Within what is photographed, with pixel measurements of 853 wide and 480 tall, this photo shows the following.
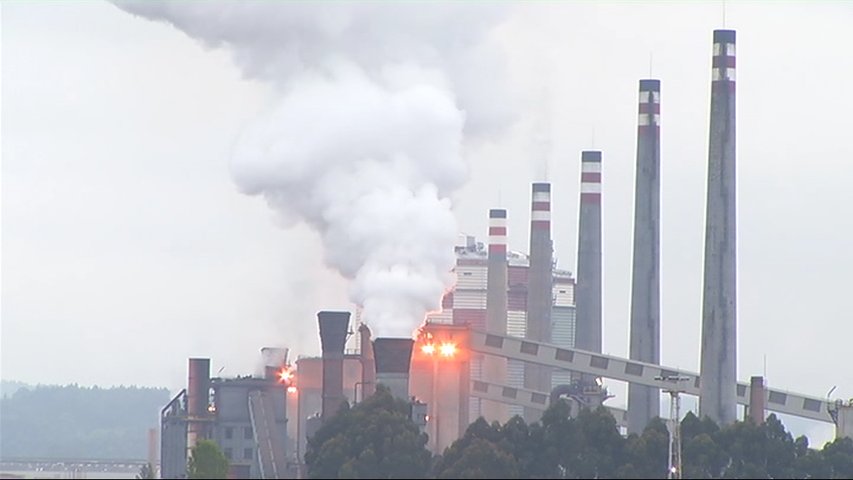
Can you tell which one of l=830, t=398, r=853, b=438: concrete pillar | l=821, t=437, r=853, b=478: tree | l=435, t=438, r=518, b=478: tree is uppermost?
l=830, t=398, r=853, b=438: concrete pillar

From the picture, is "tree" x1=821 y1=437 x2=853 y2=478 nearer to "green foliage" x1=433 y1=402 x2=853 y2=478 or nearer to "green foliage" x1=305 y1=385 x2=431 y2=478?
"green foliage" x1=433 y1=402 x2=853 y2=478

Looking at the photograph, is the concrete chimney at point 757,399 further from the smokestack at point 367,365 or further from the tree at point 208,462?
the tree at point 208,462

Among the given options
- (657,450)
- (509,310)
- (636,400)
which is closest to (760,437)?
(657,450)

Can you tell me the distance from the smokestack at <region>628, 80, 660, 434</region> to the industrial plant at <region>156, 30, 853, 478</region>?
0.05 metres

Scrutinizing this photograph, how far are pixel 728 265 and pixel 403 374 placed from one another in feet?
38.6

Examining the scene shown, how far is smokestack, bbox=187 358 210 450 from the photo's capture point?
93.2 meters

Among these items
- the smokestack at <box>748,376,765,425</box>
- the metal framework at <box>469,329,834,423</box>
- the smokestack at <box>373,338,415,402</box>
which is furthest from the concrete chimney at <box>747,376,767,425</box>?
the smokestack at <box>373,338,415,402</box>

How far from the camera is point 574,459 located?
72312mm

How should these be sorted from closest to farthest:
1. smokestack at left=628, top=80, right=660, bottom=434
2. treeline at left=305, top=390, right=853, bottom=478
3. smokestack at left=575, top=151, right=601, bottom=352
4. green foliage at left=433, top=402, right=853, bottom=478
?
treeline at left=305, top=390, right=853, bottom=478
green foliage at left=433, top=402, right=853, bottom=478
smokestack at left=628, top=80, right=660, bottom=434
smokestack at left=575, top=151, right=601, bottom=352

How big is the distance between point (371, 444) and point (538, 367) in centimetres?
3964

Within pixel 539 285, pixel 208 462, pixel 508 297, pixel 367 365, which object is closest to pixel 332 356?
pixel 367 365

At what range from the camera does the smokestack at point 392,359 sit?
82125 millimetres

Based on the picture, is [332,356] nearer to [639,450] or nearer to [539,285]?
[639,450]

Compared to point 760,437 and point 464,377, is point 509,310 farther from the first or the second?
point 760,437
